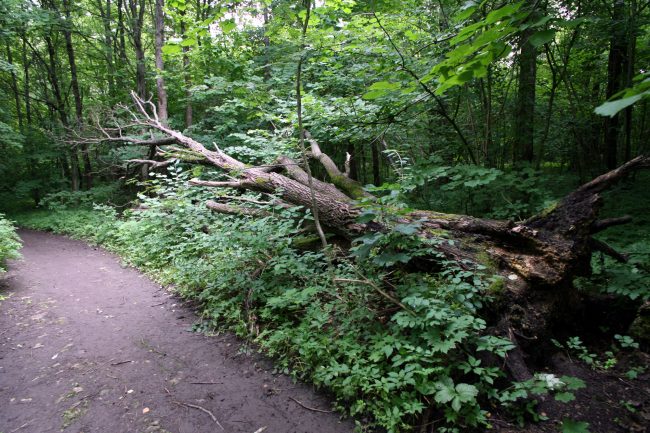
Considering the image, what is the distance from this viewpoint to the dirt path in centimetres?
290

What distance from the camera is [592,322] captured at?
3615mm

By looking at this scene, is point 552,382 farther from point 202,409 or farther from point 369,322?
point 202,409

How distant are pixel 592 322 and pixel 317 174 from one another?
8679 mm

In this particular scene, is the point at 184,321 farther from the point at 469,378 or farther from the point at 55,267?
the point at 55,267

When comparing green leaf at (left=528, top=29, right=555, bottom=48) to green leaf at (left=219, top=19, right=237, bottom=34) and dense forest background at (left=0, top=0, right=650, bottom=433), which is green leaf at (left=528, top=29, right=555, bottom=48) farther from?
green leaf at (left=219, top=19, right=237, bottom=34)

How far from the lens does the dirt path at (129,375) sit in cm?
290

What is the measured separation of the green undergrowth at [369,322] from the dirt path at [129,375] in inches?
12.5

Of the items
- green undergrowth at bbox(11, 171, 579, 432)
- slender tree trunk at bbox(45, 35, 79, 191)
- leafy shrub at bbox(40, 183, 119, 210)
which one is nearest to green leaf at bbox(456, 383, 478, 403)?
green undergrowth at bbox(11, 171, 579, 432)

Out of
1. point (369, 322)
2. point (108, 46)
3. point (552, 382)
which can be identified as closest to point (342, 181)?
point (369, 322)

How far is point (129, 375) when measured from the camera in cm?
356

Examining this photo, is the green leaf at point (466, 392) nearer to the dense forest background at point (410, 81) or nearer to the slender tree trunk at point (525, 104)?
the dense forest background at point (410, 81)

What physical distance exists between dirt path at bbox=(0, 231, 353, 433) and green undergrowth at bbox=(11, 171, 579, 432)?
0.32m

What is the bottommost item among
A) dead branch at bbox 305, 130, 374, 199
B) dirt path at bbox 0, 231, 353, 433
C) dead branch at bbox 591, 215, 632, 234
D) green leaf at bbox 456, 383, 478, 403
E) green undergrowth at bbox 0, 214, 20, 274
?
dirt path at bbox 0, 231, 353, 433

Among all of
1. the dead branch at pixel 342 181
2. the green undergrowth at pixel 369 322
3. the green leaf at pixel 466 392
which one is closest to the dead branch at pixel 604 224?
the green undergrowth at pixel 369 322
